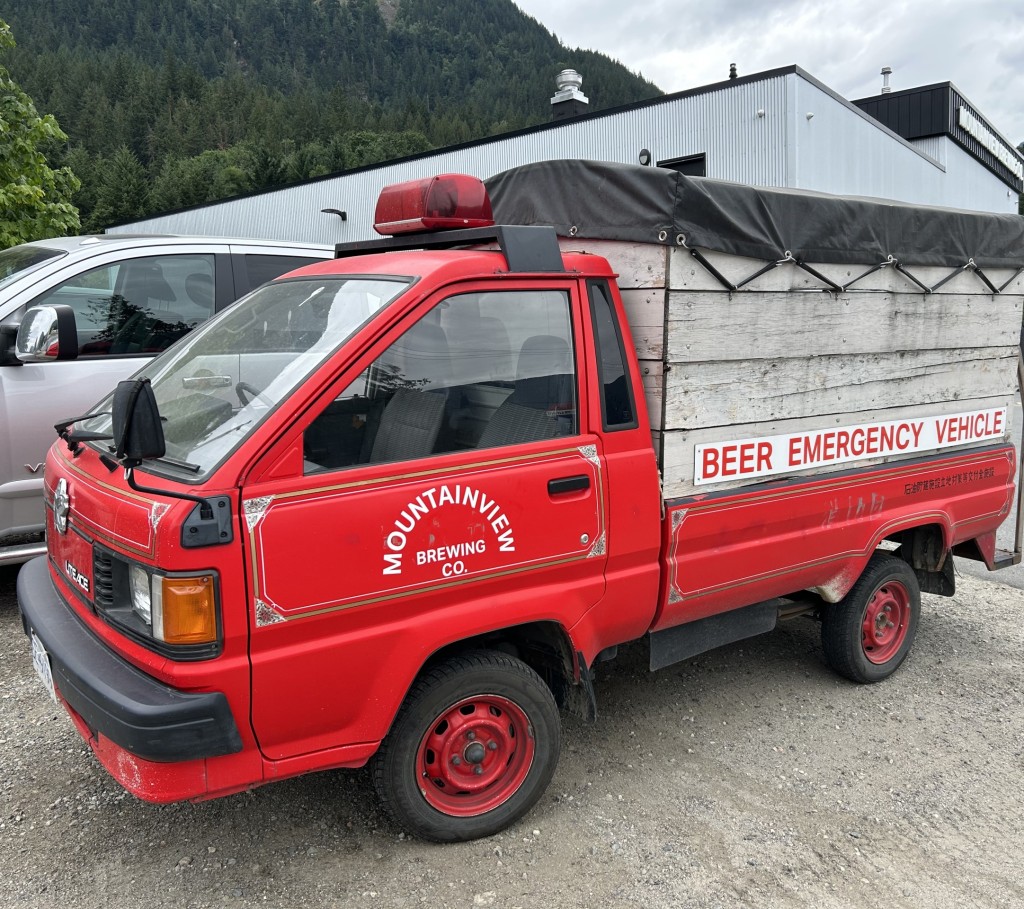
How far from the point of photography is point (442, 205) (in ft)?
11.0

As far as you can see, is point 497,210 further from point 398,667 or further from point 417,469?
point 398,667

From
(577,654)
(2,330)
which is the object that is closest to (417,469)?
(577,654)

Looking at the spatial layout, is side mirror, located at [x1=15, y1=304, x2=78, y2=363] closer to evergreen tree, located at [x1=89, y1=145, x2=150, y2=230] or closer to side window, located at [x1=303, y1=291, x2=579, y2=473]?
side window, located at [x1=303, y1=291, x2=579, y2=473]

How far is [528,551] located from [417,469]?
494mm

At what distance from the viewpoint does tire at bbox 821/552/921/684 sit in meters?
4.22

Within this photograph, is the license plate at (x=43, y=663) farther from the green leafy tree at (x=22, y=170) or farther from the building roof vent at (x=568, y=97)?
the building roof vent at (x=568, y=97)

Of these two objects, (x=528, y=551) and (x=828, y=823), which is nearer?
(x=528, y=551)

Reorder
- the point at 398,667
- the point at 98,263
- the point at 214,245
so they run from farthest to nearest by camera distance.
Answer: the point at 214,245
the point at 98,263
the point at 398,667

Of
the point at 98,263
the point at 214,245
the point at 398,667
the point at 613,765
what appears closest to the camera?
the point at 398,667

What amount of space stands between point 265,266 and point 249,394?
3.18 metres

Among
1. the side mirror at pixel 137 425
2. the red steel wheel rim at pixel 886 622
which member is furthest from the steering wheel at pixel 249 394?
the red steel wheel rim at pixel 886 622

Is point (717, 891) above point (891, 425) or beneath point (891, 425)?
beneath

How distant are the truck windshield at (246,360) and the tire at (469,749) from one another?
1044mm

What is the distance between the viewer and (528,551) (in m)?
2.90
